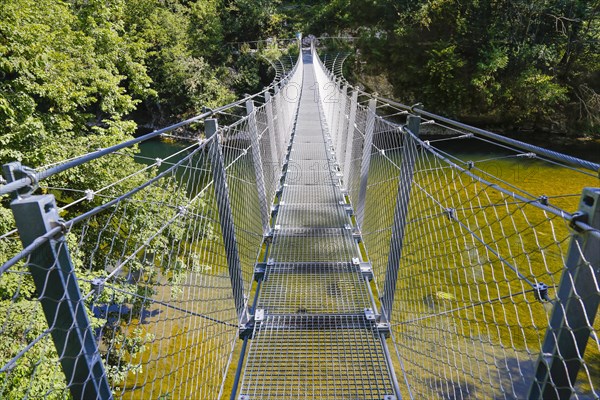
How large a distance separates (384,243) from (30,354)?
8.19 feet

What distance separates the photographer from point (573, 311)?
58 centimetres

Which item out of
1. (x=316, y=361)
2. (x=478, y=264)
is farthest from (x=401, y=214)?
(x=316, y=361)

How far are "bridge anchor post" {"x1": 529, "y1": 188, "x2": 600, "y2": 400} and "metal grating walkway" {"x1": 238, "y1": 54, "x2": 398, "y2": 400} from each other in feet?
2.39

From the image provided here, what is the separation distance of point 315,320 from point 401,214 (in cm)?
57

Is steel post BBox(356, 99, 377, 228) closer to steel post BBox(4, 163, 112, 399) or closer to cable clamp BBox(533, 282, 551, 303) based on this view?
cable clamp BBox(533, 282, 551, 303)

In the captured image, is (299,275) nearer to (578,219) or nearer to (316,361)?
(316,361)

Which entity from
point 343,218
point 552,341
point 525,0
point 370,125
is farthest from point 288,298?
point 525,0

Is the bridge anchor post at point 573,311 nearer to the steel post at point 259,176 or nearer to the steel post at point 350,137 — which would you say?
the steel post at point 259,176

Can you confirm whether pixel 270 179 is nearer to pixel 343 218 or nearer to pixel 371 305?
pixel 343 218

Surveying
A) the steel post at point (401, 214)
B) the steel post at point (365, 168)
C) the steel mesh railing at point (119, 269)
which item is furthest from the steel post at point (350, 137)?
the steel post at point (401, 214)

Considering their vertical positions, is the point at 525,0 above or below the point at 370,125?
above

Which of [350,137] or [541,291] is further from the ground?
[541,291]

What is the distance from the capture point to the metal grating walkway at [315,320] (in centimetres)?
137

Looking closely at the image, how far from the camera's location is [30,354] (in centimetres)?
268
